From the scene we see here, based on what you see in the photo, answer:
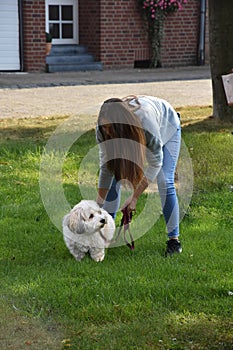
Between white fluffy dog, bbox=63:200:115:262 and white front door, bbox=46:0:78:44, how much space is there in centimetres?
1412

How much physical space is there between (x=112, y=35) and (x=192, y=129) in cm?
922

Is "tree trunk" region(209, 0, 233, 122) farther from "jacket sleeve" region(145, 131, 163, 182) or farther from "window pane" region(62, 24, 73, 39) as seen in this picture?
"window pane" region(62, 24, 73, 39)

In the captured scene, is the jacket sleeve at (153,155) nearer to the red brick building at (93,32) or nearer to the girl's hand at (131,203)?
the girl's hand at (131,203)

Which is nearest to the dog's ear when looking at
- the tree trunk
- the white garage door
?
the tree trunk

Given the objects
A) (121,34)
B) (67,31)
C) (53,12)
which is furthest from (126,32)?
(53,12)

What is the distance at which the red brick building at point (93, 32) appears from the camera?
17.7m

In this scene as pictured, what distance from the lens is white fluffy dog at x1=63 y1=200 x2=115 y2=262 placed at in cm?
498

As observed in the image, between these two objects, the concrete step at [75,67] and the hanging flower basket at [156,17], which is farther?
the hanging flower basket at [156,17]

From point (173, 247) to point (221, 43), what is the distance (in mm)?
5510

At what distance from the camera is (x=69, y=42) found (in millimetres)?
19094

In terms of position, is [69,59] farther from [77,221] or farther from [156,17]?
[77,221]

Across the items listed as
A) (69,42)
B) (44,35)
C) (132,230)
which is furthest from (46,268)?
(69,42)

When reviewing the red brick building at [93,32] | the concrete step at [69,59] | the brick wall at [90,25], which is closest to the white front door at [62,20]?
the red brick building at [93,32]

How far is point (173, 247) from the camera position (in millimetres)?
5520
